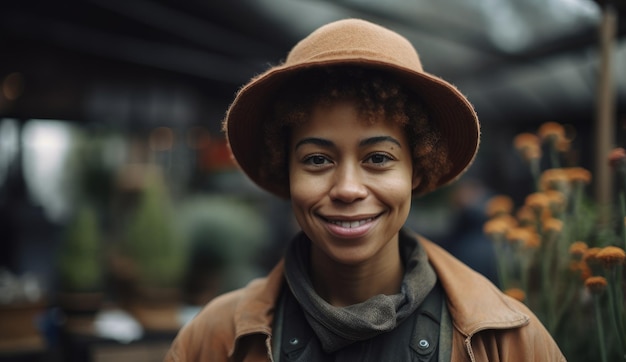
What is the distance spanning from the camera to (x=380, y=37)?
172 cm

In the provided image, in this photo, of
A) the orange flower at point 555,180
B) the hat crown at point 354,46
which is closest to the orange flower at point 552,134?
the orange flower at point 555,180

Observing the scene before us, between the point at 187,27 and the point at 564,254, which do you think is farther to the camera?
the point at 187,27

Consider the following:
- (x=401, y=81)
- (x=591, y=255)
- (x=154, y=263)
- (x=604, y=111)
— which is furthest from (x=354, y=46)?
(x=154, y=263)

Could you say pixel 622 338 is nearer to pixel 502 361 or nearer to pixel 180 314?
pixel 502 361

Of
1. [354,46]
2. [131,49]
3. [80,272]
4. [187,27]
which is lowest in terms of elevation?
[80,272]

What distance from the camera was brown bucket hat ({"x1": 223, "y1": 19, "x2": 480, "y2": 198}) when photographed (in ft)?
5.38

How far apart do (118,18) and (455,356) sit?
5057mm

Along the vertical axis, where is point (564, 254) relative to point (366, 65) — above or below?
below

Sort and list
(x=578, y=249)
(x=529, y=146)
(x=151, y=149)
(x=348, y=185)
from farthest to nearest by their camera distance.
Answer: (x=151, y=149) < (x=529, y=146) < (x=578, y=249) < (x=348, y=185)

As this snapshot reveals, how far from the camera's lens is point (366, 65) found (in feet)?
5.40

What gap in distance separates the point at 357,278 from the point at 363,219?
8.8 inches

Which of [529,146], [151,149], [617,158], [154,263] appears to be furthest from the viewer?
[151,149]

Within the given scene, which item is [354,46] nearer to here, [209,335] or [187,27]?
[209,335]

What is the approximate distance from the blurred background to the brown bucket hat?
79.4 inches
